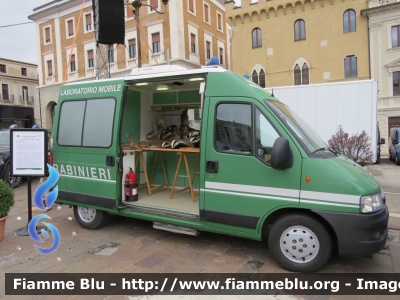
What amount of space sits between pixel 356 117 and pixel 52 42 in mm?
30472

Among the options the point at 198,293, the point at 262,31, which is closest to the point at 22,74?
the point at 262,31

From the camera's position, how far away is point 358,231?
3.27 metres

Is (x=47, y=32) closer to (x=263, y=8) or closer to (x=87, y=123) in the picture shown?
(x=263, y=8)

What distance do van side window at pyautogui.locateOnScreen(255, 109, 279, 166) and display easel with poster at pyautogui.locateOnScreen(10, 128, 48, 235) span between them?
3631 mm

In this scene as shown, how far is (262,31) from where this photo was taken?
26859mm

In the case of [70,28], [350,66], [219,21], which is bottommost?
[350,66]

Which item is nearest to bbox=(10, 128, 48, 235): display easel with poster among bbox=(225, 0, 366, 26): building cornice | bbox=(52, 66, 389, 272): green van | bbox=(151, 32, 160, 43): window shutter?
bbox=(52, 66, 389, 272): green van

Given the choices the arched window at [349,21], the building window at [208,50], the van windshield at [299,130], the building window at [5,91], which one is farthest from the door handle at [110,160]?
the building window at [5,91]

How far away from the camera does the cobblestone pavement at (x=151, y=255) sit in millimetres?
3750

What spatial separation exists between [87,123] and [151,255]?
2.52 meters

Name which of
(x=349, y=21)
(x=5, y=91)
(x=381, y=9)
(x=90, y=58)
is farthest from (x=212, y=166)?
(x=5, y=91)

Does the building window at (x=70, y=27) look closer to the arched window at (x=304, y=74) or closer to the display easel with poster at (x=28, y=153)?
the arched window at (x=304, y=74)

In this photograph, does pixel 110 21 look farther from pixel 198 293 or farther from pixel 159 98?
pixel 198 293

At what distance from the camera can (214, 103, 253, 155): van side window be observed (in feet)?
12.6
